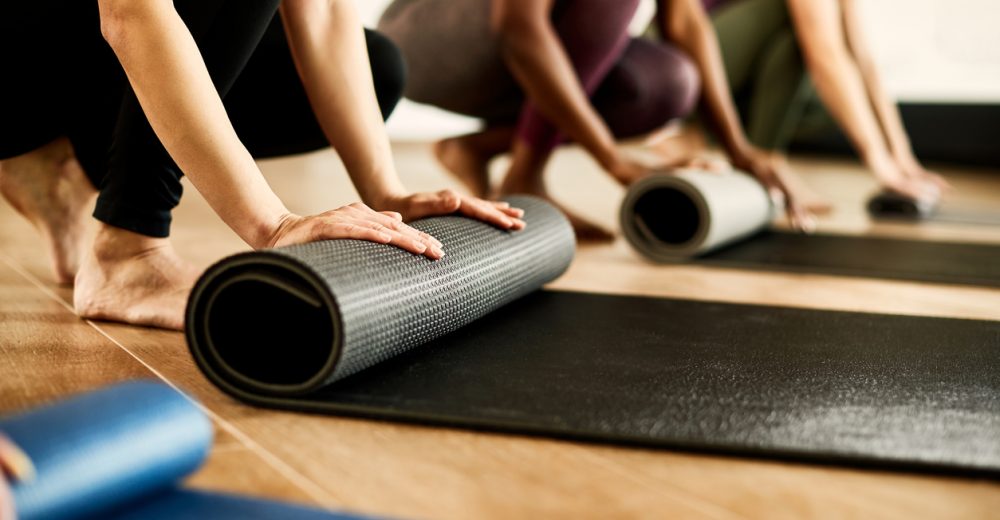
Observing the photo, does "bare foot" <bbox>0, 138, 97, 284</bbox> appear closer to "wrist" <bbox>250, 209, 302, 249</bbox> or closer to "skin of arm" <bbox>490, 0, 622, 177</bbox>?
"wrist" <bbox>250, 209, 302, 249</bbox>

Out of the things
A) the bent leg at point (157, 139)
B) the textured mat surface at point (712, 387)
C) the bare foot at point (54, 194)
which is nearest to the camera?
the textured mat surface at point (712, 387)

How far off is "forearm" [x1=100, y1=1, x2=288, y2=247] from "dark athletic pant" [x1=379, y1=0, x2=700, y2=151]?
1458mm

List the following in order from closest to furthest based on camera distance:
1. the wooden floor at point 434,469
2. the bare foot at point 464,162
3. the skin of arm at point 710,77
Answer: the wooden floor at point 434,469, the skin of arm at point 710,77, the bare foot at point 464,162

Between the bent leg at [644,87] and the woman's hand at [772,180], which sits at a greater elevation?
the bent leg at [644,87]

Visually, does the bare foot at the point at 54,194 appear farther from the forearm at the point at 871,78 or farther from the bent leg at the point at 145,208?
Result: the forearm at the point at 871,78

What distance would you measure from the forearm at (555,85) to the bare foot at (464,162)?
456mm

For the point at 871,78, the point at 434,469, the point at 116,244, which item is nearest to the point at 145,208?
the point at 116,244

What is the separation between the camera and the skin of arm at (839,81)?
325 cm

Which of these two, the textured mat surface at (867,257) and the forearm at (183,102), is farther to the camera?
the textured mat surface at (867,257)

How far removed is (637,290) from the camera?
1795 mm

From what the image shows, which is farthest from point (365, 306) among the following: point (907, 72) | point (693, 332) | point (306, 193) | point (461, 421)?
point (907, 72)

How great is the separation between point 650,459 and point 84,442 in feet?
1.62

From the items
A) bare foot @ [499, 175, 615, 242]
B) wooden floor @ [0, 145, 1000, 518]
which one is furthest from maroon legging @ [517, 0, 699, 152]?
wooden floor @ [0, 145, 1000, 518]

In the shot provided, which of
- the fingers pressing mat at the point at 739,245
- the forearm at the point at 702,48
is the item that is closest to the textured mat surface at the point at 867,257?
the fingers pressing mat at the point at 739,245
